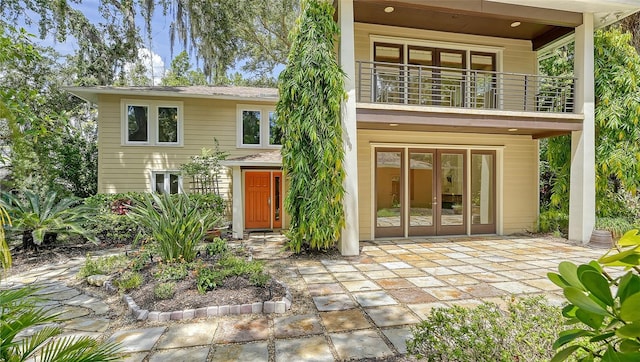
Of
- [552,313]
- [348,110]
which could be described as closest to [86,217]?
A: [348,110]

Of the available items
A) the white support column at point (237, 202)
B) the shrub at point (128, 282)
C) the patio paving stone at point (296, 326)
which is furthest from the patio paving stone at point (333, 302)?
the white support column at point (237, 202)

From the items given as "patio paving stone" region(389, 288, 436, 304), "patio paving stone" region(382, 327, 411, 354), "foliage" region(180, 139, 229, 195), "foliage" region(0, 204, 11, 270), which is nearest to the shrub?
"foliage" region(0, 204, 11, 270)

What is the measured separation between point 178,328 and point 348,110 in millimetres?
5040

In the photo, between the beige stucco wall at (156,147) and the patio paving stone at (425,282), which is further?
the beige stucco wall at (156,147)

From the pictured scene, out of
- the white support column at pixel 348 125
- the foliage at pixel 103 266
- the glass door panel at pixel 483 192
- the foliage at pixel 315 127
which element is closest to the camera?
the foliage at pixel 103 266

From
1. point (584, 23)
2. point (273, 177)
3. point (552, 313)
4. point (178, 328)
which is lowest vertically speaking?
point (178, 328)

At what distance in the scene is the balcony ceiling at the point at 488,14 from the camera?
7.07 meters

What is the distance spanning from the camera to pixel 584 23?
25.2ft

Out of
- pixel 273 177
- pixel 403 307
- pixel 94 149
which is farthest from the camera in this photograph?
pixel 94 149

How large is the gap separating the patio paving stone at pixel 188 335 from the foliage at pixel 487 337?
2.13m

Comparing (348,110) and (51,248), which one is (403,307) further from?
(51,248)

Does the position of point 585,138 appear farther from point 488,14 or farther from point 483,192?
point 488,14

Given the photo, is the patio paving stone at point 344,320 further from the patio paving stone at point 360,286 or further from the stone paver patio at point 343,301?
the patio paving stone at point 360,286

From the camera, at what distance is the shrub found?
15.2 feet
